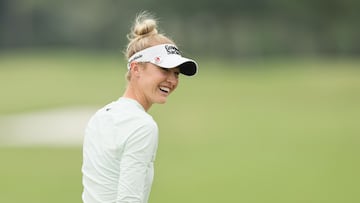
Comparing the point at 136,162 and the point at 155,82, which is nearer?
the point at 136,162

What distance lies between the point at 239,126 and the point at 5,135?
18.7ft

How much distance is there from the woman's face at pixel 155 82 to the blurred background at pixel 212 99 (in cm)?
373

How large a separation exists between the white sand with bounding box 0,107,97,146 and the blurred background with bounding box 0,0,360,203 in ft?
0.18

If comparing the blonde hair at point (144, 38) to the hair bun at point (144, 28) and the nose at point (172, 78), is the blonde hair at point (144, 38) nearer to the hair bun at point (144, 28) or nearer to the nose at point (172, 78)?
the hair bun at point (144, 28)

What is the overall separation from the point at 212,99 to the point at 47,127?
10.3 m

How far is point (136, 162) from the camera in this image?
4.43 m

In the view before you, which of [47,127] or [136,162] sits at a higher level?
[47,127]

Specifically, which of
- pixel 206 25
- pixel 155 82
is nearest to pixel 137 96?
pixel 155 82

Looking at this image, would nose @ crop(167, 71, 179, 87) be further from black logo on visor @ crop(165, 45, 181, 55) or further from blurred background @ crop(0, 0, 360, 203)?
blurred background @ crop(0, 0, 360, 203)

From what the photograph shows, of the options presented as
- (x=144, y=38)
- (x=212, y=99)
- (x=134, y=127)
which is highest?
(x=212, y=99)

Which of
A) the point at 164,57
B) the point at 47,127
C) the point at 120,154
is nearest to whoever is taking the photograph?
the point at 120,154

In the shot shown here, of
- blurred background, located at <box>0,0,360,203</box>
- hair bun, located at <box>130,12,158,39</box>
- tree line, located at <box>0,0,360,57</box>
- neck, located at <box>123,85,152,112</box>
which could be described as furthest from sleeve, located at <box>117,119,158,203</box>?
tree line, located at <box>0,0,360,57</box>

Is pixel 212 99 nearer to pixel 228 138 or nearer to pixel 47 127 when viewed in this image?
pixel 47 127

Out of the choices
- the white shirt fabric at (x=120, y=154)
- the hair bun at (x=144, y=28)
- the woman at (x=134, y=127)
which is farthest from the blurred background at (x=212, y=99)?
the white shirt fabric at (x=120, y=154)
